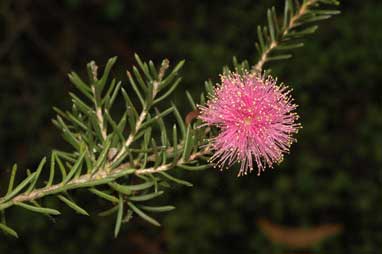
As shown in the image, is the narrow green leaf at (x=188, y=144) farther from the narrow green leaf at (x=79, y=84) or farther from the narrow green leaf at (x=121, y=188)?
the narrow green leaf at (x=79, y=84)

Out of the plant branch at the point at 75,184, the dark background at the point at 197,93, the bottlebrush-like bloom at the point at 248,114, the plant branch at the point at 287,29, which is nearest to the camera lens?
the plant branch at the point at 75,184

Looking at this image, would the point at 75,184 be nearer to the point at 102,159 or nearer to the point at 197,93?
the point at 102,159

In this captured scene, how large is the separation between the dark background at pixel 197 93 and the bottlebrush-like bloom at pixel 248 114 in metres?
1.93

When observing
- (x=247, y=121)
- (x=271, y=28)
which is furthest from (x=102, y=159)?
(x=271, y=28)

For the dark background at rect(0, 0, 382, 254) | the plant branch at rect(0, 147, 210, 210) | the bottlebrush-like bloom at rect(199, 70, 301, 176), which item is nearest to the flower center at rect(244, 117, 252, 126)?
the bottlebrush-like bloom at rect(199, 70, 301, 176)

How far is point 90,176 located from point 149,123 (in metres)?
0.16

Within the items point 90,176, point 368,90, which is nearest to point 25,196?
point 90,176

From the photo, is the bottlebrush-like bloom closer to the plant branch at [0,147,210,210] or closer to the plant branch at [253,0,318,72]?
the plant branch at [253,0,318,72]

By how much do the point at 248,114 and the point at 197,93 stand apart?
2.34m

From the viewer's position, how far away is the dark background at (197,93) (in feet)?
10.3

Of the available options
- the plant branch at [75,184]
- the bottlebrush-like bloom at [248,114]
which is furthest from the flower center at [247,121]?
the plant branch at [75,184]

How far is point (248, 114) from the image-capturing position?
1.14 metres

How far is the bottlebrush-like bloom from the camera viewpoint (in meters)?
1.11

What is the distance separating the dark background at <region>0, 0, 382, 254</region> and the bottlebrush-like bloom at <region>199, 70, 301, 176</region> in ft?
6.34
